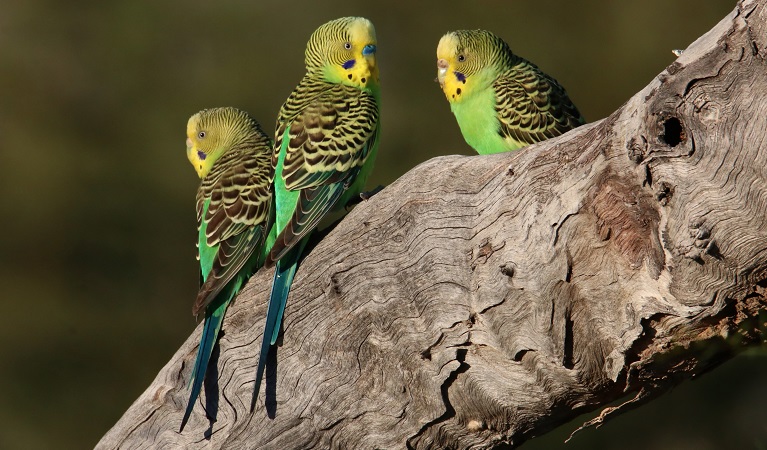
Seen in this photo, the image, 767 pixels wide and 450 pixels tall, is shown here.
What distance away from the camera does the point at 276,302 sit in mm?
4121

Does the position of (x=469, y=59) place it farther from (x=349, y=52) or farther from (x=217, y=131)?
(x=217, y=131)

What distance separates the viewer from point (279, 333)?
4145mm

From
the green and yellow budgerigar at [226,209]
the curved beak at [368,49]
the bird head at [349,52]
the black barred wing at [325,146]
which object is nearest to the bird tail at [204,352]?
the green and yellow budgerigar at [226,209]

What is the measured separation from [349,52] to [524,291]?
6.44ft

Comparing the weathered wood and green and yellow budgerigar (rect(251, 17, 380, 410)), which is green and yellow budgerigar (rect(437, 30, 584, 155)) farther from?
the weathered wood

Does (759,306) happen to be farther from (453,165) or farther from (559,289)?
(453,165)

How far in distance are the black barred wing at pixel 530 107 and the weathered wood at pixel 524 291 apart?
1.01m

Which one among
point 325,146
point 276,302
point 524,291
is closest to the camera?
point 524,291

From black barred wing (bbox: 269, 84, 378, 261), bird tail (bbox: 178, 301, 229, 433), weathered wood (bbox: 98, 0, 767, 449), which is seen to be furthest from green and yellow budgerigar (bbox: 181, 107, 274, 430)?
black barred wing (bbox: 269, 84, 378, 261)

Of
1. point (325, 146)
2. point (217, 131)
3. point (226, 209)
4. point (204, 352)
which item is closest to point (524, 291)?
point (325, 146)

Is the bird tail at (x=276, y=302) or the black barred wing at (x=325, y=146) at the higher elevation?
the black barred wing at (x=325, y=146)

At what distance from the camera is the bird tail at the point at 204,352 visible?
414 cm

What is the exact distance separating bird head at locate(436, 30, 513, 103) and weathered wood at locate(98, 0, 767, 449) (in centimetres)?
126

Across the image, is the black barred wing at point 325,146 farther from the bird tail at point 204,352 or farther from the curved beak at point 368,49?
the bird tail at point 204,352
